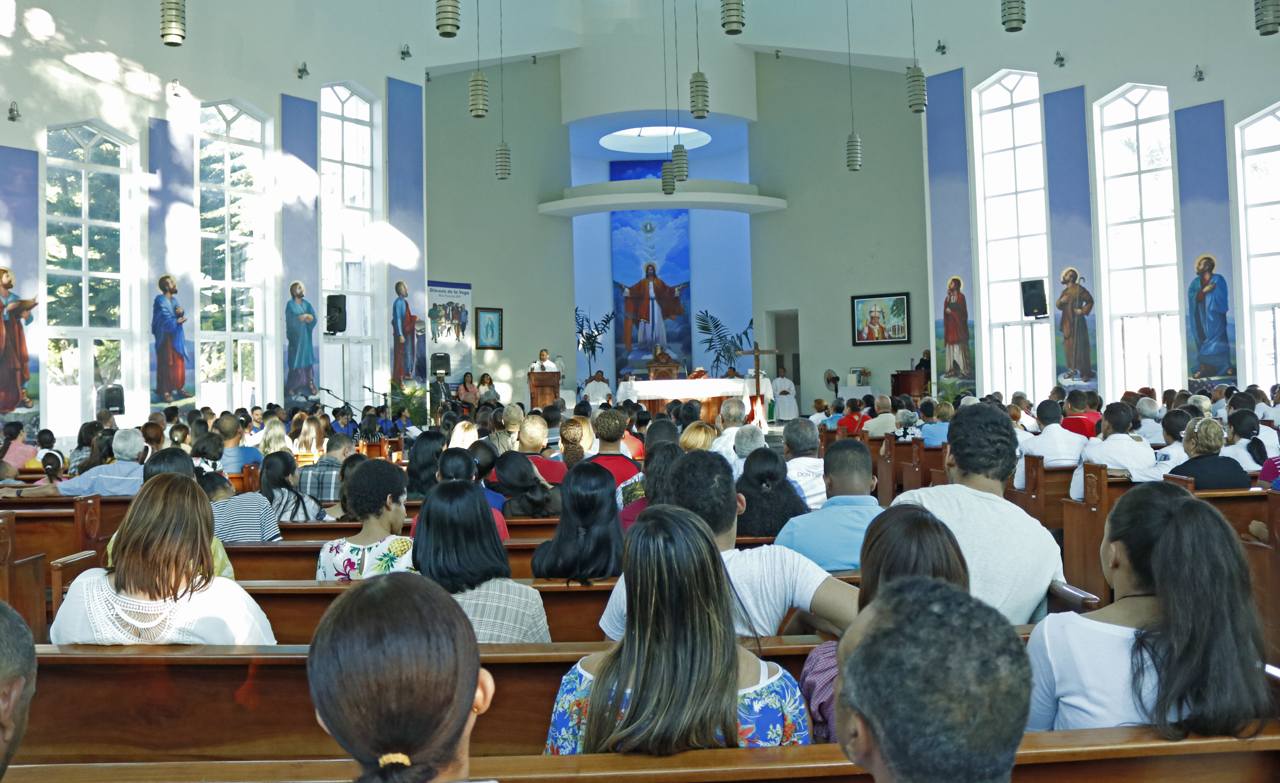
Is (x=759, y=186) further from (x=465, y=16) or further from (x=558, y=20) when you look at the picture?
(x=465, y=16)

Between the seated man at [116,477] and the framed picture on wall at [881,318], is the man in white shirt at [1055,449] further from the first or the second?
the framed picture on wall at [881,318]

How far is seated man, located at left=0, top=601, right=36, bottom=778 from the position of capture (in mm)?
1384

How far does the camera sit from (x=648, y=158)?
2400 cm

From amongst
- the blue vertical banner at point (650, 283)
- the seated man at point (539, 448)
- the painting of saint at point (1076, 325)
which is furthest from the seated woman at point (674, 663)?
the blue vertical banner at point (650, 283)

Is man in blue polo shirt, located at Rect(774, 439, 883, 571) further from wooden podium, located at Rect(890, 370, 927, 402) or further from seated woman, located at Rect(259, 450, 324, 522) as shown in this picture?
wooden podium, located at Rect(890, 370, 927, 402)

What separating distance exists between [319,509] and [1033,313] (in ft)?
44.0

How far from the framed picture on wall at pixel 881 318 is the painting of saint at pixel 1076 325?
3815 millimetres

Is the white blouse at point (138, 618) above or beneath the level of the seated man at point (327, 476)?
beneath

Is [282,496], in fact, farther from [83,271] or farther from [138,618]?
[83,271]

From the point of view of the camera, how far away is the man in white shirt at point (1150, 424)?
908cm

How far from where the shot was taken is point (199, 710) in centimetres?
282

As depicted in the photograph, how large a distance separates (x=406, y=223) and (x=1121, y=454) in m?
13.3

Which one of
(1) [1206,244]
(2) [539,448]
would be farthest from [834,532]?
(1) [1206,244]

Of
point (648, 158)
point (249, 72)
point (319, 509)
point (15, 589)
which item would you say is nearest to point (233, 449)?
point (319, 509)
